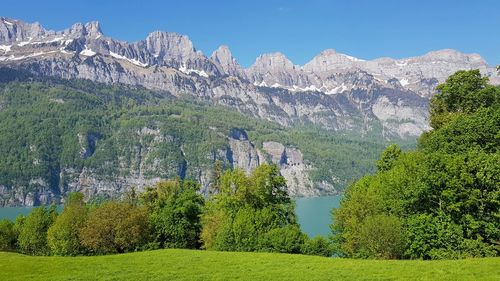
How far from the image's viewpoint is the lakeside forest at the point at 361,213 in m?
41.3

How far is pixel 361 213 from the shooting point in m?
51.8

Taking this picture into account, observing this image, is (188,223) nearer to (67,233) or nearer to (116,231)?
(116,231)

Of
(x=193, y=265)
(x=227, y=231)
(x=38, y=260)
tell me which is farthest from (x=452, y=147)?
(x=38, y=260)

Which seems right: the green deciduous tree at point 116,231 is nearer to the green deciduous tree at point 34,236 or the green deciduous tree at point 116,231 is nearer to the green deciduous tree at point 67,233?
the green deciduous tree at point 67,233

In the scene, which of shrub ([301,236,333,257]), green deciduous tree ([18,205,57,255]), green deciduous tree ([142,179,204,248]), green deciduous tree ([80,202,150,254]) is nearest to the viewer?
shrub ([301,236,333,257])

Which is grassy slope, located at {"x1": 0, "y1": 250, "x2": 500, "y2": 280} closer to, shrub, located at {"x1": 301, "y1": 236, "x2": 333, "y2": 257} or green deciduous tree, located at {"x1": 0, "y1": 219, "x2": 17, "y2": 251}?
shrub, located at {"x1": 301, "y1": 236, "x2": 333, "y2": 257}

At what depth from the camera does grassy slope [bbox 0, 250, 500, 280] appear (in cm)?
2844

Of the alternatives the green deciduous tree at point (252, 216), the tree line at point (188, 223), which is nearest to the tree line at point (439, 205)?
the green deciduous tree at point (252, 216)

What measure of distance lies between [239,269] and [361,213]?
23685 mm

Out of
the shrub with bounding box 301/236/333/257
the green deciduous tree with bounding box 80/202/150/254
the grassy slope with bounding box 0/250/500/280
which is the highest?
the green deciduous tree with bounding box 80/202/150/254

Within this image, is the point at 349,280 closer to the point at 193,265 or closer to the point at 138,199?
the point at 193,265

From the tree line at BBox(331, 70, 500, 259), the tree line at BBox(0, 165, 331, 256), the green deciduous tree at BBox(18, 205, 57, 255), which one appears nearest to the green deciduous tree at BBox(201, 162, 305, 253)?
the tree line at BBox(0, 165, 331, 256)

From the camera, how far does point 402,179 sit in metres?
47.2

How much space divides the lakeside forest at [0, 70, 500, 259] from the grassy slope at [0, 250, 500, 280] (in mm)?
9642
